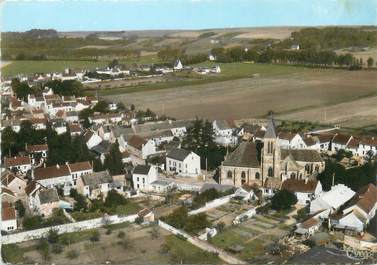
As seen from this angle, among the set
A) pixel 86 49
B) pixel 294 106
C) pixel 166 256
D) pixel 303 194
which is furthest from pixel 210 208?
pixel 86 49

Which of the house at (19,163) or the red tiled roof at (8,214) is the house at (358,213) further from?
the house at (19,163)

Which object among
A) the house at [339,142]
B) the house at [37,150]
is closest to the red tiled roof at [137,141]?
the house at [37,150]

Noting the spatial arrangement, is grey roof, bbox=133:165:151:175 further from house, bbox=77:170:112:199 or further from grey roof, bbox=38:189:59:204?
grey roof, bbox=38:189:59:204

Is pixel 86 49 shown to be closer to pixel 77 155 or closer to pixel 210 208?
pixel 77 155

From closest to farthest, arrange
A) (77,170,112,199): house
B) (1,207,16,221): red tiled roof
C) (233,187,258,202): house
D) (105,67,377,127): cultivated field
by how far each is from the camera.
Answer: (1,207,16,221): red tiled roof
(233,187,258,202): house
(77,170,112,199): house
(105,67,377,127): cultivated field

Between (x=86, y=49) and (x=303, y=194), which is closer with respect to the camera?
(x=303, y=194)

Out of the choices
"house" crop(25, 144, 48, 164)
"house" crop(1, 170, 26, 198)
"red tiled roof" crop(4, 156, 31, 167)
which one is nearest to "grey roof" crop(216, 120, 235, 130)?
"house" crop(25, 144, 48, 164)
